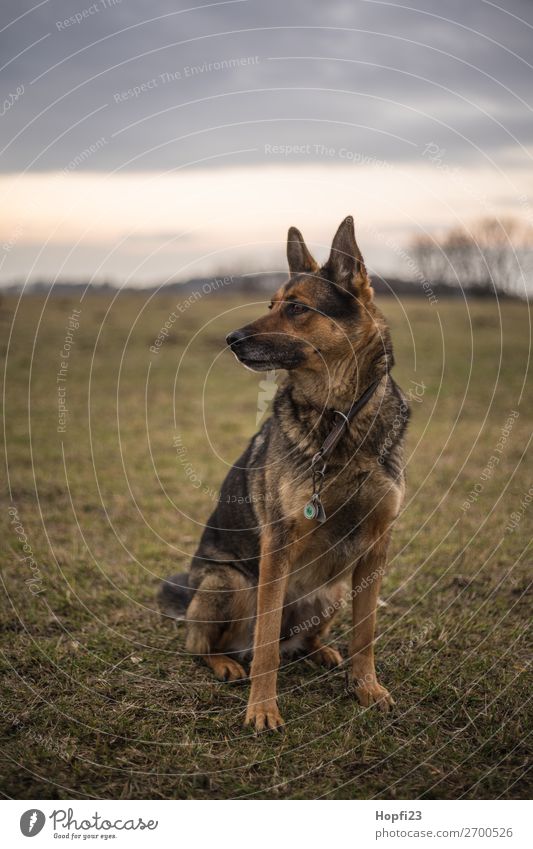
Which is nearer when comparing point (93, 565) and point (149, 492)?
point (93, 565)

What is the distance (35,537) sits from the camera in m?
8.92

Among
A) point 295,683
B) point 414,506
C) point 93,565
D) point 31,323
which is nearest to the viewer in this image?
point 295,683

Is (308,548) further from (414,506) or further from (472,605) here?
(414,506)

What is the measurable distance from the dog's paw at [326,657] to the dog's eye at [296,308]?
3119 mm

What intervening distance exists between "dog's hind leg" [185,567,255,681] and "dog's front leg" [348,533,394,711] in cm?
91

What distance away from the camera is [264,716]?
16.4 feet

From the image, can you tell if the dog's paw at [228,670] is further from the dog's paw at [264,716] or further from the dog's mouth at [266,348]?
the dog's mouth at [266,348]

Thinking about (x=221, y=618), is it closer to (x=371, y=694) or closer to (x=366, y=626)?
(x=366, y=626)

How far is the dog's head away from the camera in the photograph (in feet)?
16.9

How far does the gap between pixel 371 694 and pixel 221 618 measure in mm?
1400

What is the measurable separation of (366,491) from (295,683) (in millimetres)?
1924

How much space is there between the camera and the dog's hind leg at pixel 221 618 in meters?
5.62
